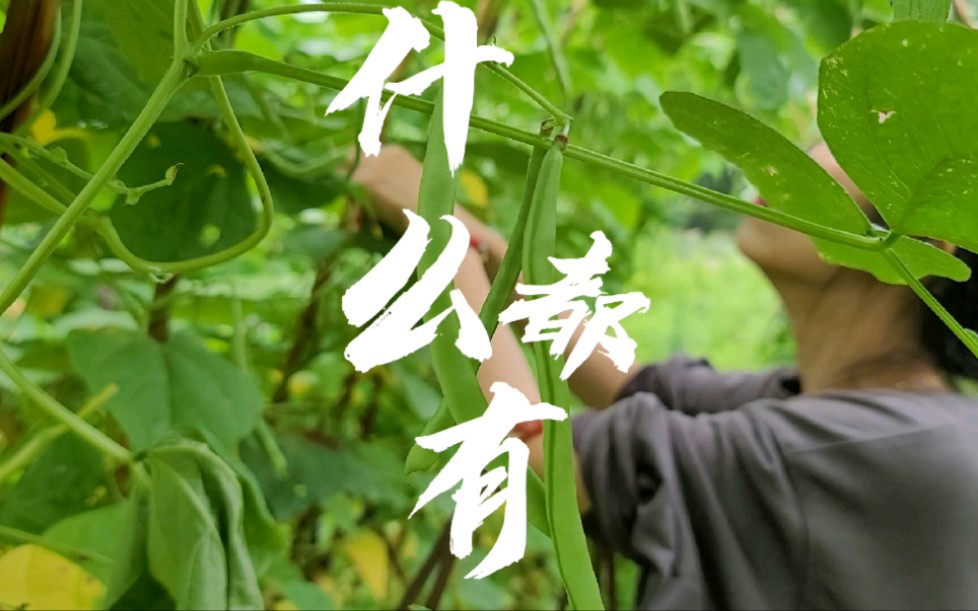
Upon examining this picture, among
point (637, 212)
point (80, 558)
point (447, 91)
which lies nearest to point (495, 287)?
point (447, 91)

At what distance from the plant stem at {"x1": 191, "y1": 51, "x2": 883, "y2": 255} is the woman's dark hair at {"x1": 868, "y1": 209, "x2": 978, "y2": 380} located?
51 centimetres

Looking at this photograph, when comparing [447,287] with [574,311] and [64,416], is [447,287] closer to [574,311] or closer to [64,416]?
[574,311]

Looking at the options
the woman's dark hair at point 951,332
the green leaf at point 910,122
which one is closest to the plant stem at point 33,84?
the green leaf at point 910,122

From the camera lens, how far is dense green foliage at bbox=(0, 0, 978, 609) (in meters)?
0.23

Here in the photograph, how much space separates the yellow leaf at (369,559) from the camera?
2.63 feet

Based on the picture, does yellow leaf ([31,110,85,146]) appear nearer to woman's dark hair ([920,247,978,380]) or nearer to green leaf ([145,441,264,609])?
green leaf ([145,441,264,609])

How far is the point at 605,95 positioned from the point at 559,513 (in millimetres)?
812

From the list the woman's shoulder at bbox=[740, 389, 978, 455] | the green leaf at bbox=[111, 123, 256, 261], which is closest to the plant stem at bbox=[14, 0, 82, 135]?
the green leaf at bbox=[111, 123, 256, 261]

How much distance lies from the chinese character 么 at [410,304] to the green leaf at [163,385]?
0.24 m

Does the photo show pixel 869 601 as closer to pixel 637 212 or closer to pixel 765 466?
pixel 765 466

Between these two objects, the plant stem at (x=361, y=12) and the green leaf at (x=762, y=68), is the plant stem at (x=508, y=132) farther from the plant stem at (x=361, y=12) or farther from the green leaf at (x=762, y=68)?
the green leaf at (x=762, y=68)

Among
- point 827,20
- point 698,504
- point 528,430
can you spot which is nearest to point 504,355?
point 528,430

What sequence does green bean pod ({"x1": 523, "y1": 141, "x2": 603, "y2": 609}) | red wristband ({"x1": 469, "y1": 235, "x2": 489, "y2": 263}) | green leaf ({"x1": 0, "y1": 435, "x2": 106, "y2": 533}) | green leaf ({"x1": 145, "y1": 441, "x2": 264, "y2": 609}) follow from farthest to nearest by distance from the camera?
1. red wristband ({"x1": 469, "y1": 235, "x2": 489, "y2": 263})
2. green leaf ({"x1": 0, "y1": 435, "x2": 106, "y2": 533})
3. green leaf ({"x1": 145, "y1": 441, "x2": 264, "y2": 609})
4. green bean pod ({"x1": 523, "y1": 141, "x2": 603, "y2": 609})

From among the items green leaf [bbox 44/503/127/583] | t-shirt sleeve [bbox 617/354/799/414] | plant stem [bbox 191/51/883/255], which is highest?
plant stem [bbox 191/51/883/255]
